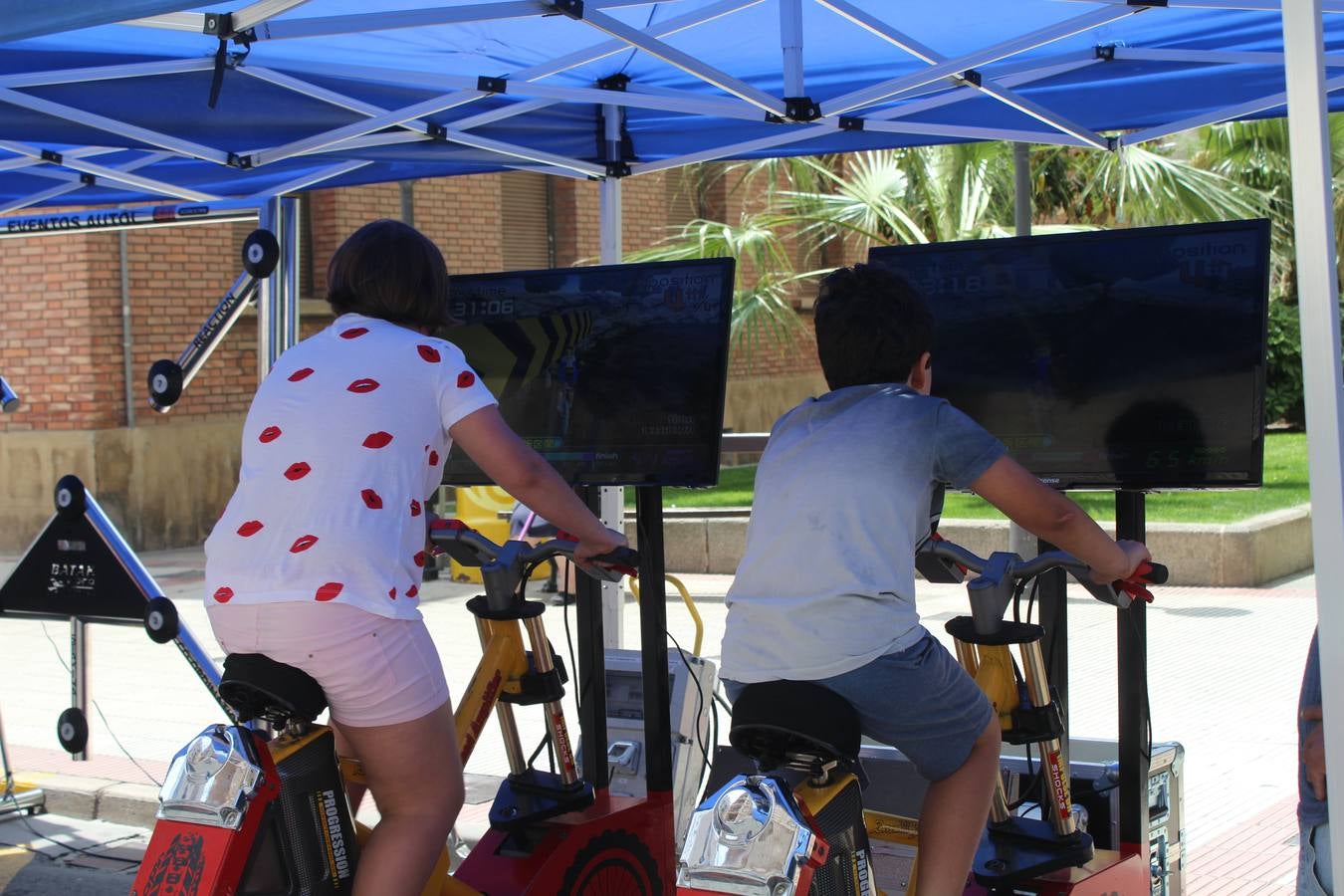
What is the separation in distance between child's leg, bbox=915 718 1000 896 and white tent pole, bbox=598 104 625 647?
2.60 m

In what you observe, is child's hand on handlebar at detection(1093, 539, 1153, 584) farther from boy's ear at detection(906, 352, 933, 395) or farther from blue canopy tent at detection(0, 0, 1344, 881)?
blue canopy tent at detection(0, 0, 1344, 881)

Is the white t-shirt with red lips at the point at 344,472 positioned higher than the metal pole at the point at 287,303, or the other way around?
the metal pole at the point at 287,303

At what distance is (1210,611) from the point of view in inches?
362

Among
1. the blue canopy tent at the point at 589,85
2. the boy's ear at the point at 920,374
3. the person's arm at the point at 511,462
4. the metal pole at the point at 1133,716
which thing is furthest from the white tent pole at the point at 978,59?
the person's arm at the point at 511,462

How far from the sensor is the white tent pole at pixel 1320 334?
7.04 feet

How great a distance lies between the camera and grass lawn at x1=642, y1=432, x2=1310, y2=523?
1126cm

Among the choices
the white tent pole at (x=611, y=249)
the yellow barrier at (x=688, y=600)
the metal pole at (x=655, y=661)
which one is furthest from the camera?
the white tent pole at (x=611, y=249)

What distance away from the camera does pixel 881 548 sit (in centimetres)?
278

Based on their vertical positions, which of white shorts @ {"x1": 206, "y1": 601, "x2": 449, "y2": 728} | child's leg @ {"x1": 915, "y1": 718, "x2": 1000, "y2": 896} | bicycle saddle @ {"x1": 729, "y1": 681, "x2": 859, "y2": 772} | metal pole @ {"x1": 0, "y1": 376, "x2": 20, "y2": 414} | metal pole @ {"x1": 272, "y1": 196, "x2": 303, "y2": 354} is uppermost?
metal pole @ {"x1": 272, "y1": 196, "x2": 303, "y2": 354}

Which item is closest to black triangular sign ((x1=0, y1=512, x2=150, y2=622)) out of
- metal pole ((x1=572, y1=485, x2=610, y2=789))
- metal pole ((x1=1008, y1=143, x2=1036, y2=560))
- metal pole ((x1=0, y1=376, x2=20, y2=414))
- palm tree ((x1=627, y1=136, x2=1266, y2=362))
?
metal pole ((x1=0, y1=376, x2=20, y2=414))

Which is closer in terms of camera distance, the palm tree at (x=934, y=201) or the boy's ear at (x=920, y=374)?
the boy's ear at (x=920, y=374)

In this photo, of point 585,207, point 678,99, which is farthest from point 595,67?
point 585,207

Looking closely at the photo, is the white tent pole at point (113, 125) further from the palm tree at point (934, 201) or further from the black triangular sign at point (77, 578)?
the palm tree at point (934, 201)

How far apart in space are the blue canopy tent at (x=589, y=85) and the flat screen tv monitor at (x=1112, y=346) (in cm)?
101
